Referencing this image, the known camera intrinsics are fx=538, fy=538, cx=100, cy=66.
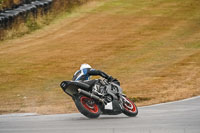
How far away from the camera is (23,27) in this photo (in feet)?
104

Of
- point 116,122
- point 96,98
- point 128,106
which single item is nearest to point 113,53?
point 128,106

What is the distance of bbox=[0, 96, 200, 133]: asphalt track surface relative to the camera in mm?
10547

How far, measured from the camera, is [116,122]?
11602 millimetres

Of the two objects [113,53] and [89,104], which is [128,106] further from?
[113,53]

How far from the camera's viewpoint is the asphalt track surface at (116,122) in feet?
34.6

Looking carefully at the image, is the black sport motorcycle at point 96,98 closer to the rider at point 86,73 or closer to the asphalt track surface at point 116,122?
the rider at point 86,73

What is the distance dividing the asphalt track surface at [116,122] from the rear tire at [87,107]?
0.16 metres

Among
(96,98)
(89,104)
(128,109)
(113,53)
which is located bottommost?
(113,53)

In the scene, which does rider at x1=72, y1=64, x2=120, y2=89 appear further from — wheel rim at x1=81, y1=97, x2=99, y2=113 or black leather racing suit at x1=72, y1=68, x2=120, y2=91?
Answer: wheel rim at x1=81, y1=97, x2=99, y2=113

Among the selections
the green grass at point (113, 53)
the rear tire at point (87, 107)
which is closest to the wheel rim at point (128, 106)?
the rear tire at point (87, 107)

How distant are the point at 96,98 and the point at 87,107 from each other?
323mm

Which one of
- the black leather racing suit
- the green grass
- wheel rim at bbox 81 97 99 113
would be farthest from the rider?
the green grass

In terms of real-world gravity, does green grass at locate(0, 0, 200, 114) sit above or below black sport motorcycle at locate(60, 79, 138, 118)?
below

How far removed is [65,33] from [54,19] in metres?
3.46
